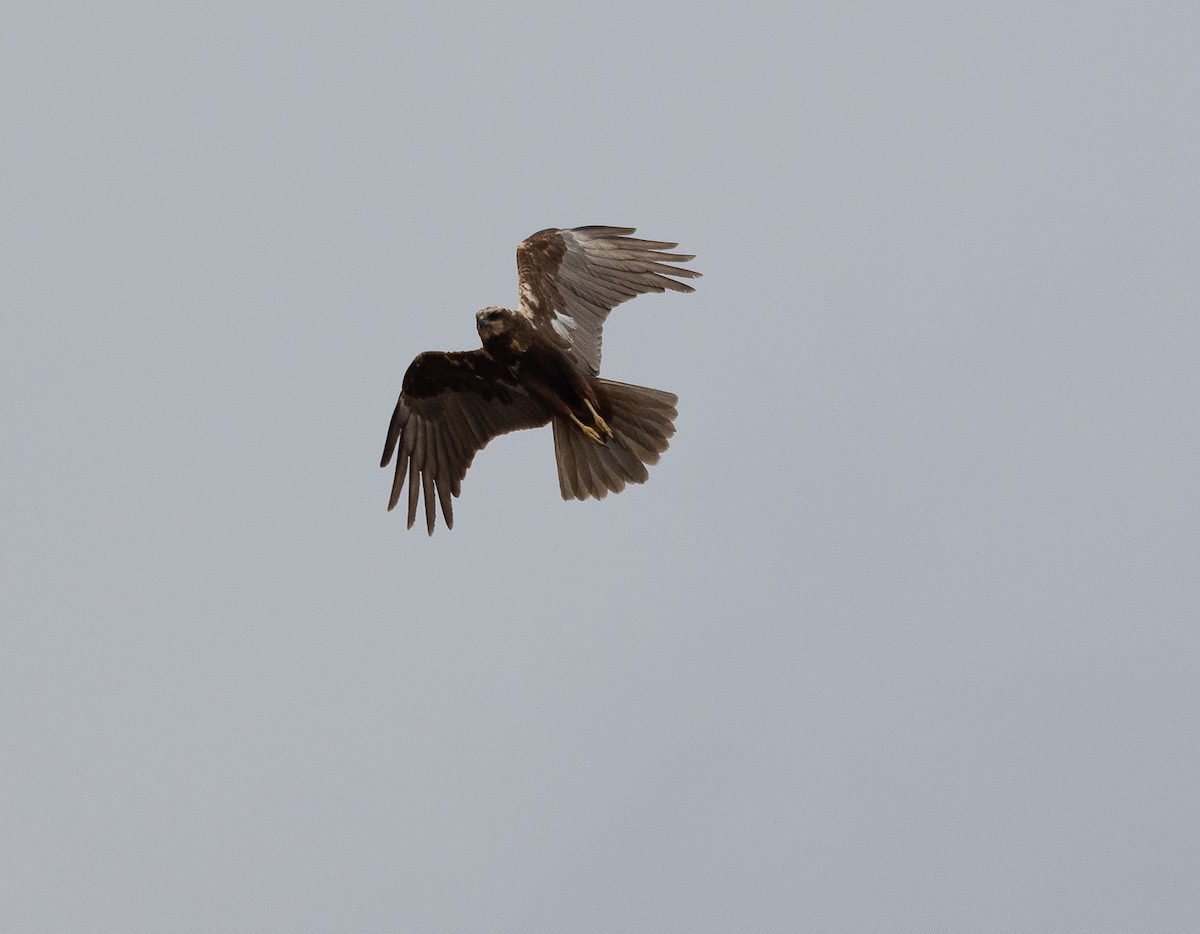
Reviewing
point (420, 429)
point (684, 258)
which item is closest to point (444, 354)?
point (420, 429)

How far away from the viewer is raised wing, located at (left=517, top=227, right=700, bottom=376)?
60.1 feet

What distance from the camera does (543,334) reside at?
18266 mm

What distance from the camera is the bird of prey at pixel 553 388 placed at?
18250 mm

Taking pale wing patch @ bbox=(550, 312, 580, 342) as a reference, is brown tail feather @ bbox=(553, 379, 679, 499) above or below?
below

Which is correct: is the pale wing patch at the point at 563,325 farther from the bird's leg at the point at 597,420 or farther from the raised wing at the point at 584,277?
the bird's leg at the point at 597,420

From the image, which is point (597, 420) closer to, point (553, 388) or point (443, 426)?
point (553, 388)

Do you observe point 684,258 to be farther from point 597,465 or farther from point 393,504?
point 393,504

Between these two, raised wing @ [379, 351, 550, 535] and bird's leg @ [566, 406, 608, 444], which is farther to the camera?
raised wing @ [379, 351, 550, 535]

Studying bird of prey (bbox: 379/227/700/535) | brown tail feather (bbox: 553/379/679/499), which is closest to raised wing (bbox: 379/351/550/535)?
bird of prey (bbox: 379/227/700/535)

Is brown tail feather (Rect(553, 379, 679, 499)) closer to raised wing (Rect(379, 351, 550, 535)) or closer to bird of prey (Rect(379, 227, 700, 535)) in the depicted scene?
bird of prey (Rect(379, 227, 700, 535))

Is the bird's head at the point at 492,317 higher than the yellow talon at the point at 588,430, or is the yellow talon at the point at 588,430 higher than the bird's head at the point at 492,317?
the bird's head at the point at 492,317

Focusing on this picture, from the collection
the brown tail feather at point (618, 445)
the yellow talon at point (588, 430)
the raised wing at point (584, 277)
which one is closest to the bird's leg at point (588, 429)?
the yellow talon at point (588, 430)

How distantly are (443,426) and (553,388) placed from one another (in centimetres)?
132

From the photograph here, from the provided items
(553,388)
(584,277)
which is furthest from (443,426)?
(584,277)
